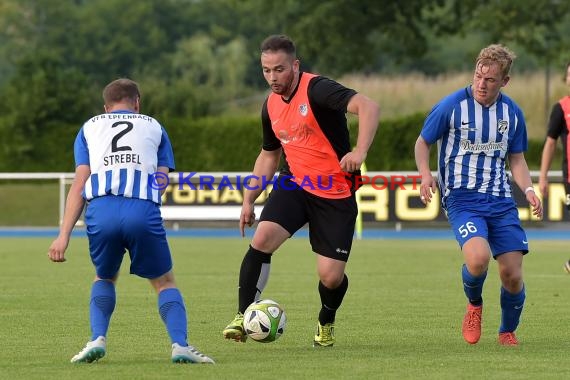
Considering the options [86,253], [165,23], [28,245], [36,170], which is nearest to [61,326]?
[86,253]

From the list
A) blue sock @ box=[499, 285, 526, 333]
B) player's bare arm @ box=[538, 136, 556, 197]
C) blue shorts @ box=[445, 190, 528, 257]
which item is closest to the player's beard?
blue shorts @ box=[445, 190, 528, 257]

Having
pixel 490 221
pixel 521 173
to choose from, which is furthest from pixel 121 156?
pixel 521 173

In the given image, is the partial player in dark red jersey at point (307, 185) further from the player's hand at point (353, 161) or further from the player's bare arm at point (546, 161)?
the player's bare arm at point (546, 161)

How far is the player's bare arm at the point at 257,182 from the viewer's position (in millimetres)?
8875

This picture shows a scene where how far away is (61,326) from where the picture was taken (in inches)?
377

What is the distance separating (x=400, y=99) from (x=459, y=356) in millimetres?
34398

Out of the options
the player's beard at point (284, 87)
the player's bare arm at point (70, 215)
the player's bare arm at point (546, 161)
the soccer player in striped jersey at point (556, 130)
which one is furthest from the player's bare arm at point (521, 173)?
the soccer player in striped jersey at point (556, 130)

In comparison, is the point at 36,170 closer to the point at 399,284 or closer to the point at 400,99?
the point at 400,99

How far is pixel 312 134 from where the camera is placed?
8.46 metres

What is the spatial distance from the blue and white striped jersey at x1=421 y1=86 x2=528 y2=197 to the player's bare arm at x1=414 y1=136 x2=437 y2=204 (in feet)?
0.20

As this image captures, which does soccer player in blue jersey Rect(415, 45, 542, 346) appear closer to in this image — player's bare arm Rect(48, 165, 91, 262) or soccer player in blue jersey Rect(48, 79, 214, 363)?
soccer player in blue jersey Rect(48, 79, 214, 363)

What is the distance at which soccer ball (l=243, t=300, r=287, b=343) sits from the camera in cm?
827

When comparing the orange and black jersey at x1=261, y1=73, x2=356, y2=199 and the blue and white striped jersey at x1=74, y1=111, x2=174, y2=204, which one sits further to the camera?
the orange and black jersey at x1=261, y1=73, x2=356, y2=199

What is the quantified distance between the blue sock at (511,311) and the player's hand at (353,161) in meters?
1.65
